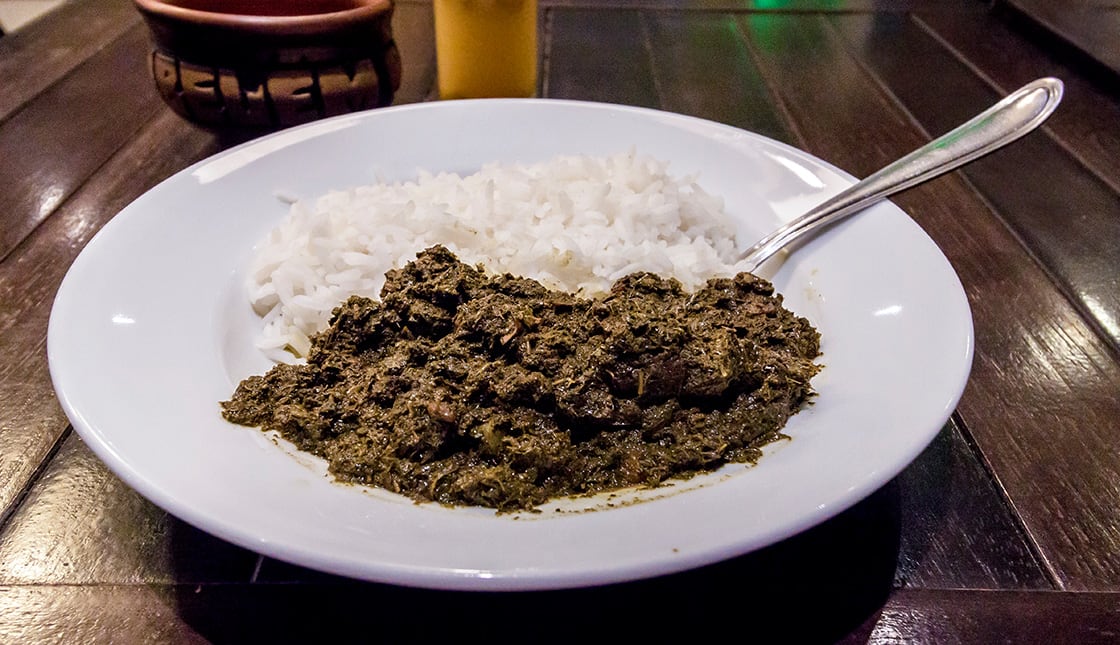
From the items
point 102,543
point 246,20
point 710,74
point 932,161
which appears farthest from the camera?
point 710,74

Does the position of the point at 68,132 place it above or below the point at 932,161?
below

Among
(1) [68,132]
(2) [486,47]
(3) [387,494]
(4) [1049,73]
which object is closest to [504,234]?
(3) [387,494]

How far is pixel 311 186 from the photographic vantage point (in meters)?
1.95

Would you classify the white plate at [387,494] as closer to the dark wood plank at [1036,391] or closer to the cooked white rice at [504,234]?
the cooked white rice at [504,234]

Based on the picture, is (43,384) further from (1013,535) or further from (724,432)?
(1013,535)

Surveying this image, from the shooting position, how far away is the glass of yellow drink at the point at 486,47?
256 cm

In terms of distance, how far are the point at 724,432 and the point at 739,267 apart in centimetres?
64

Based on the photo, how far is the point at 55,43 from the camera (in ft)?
10.8

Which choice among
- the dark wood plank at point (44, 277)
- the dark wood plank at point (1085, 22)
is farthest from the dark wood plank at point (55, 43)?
the dark wood plank at point (1085, 22)

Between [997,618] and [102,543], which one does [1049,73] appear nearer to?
[997,618]

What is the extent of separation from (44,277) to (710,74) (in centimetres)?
245

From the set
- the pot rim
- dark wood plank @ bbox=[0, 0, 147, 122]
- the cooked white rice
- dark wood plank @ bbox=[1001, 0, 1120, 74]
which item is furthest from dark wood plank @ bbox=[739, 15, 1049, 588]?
dark wood plank @ bbox=[0, 0, 147, 122]

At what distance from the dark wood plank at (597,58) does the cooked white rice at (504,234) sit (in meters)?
1.10

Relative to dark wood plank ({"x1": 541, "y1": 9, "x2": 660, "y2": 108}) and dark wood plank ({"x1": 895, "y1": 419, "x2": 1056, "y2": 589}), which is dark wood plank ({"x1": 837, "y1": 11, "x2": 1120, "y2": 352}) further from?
dark wood plank ({"x1": 541, "y1": 9, "x2": 660, "y2": 108})
